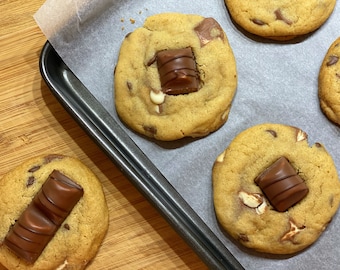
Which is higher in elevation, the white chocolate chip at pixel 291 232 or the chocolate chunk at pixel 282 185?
the chocolate chunk at pixel 282 185

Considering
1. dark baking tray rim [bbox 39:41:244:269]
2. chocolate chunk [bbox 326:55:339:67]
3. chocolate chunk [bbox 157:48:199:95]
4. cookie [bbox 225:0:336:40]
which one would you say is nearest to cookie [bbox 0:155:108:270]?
dark baking tray rim [bbox 39:41:244:269]

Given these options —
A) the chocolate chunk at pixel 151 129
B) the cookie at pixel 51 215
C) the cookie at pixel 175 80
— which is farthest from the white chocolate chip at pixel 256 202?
the cookie at pixel 51 215

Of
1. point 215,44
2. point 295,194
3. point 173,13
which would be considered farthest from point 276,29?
point 295,194

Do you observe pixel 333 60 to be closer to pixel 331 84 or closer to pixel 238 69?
pixel 331 84

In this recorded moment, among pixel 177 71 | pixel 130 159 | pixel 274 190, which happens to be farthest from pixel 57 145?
pixel 274 190

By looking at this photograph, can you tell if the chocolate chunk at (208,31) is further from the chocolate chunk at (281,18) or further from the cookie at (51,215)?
the cookie at (51,215)

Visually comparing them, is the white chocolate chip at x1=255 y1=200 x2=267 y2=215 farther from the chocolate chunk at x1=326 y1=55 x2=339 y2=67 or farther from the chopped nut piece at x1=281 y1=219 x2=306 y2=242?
the chocolate chunk at x1=326 y1=55 x2=339 y2=67
